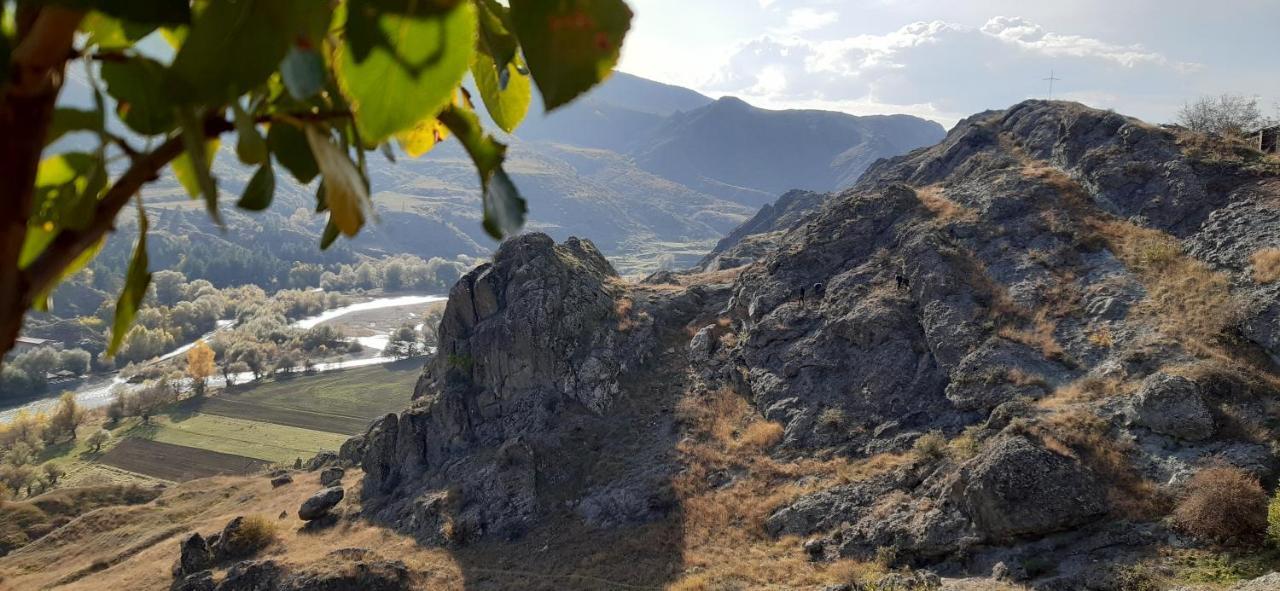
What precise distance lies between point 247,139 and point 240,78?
9cm

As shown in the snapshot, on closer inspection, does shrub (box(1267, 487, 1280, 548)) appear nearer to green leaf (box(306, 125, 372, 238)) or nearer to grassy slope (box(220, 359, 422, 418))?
green leaf (box(306, 125, 372, 238))

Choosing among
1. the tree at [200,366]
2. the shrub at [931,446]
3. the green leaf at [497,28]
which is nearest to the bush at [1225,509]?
the shrub at [931,446]

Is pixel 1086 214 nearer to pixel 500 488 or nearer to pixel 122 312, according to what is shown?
pixel 500 488

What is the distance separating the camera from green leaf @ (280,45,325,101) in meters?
0.50

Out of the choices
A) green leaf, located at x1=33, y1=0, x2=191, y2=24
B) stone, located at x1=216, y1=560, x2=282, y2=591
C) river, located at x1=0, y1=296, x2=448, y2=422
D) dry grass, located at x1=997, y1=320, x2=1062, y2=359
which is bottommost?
river, located at x1=0, y1=296, x2=448, y2=422

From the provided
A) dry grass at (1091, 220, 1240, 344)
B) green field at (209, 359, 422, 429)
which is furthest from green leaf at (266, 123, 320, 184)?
green field at (209, 359, 422, 429)

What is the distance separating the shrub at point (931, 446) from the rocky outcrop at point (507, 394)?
8279 mm

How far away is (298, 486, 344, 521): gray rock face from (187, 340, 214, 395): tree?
167 feet

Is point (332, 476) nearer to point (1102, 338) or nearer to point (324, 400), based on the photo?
point (1102, 338)

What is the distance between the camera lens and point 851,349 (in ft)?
A: 57.2

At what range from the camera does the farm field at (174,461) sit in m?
42.9

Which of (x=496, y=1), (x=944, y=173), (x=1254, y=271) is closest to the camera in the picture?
(x=496, y=1)

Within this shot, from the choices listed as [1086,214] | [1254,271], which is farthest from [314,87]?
[1086,214]

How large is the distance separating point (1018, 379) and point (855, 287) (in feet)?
17.9
